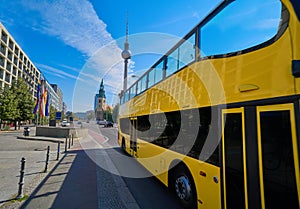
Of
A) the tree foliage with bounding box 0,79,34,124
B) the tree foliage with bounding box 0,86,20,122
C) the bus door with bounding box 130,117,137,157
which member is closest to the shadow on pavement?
the bus door with bounding box 130,117,137,157

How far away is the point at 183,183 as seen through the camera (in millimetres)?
4031

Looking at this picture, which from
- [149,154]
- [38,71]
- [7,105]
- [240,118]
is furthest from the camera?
[38,71]

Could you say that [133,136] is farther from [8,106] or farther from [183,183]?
[8,106]

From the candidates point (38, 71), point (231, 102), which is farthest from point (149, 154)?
point (38, 71)

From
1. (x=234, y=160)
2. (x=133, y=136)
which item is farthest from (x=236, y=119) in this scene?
(x=133, y=136)

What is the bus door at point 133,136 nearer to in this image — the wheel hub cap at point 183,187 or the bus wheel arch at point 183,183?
the bus wheel arch at point 183,183

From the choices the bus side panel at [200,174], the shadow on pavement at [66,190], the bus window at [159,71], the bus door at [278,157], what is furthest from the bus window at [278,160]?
the bus window at [159,71]

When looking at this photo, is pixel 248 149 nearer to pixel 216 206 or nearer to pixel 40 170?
pixel 216 206

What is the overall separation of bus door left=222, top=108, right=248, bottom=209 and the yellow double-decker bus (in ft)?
0.05

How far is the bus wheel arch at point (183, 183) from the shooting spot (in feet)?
12.4

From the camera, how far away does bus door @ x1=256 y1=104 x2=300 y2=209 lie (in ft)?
6.58

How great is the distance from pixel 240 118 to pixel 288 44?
1.16 metres

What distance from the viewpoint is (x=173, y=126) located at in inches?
192

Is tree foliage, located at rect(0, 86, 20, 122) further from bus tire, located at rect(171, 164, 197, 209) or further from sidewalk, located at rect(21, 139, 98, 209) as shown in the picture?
bus tire, located at rect(171, 164, 197, 209)
